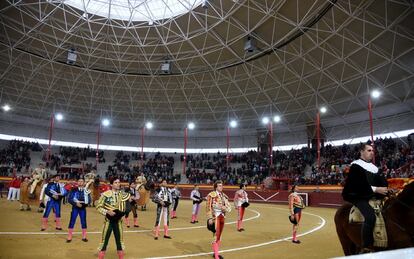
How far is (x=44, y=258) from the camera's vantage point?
8023mm

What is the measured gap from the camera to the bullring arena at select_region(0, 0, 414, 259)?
32.3 ft

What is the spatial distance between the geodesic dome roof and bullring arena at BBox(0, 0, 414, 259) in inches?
7.0

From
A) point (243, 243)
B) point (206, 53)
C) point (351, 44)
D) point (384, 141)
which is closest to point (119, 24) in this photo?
point (206, 53)

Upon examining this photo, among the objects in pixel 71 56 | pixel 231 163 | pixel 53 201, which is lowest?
pixel 53 201

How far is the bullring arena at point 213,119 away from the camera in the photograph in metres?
9.84

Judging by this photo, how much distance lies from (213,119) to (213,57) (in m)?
14.2

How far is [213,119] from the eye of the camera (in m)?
46.4

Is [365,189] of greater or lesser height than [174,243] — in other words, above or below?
above

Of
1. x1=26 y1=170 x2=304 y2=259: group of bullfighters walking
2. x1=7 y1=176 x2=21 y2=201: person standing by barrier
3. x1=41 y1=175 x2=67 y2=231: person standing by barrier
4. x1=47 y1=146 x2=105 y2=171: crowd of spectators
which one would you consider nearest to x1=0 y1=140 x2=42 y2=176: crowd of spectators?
x1=47 y1=146 x2=105 y2=171: crowd of spectators

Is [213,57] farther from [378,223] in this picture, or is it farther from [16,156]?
[378,223]

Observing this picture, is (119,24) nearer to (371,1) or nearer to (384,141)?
(371,1)

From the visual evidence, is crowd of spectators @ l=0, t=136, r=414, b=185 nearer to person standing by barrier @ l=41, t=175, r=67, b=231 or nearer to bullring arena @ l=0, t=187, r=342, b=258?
bullring arena @ l=0, t=187, r=342, b=258

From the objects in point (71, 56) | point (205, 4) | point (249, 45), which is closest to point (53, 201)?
point (205, 4)

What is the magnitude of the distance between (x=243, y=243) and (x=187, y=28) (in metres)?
23.0
